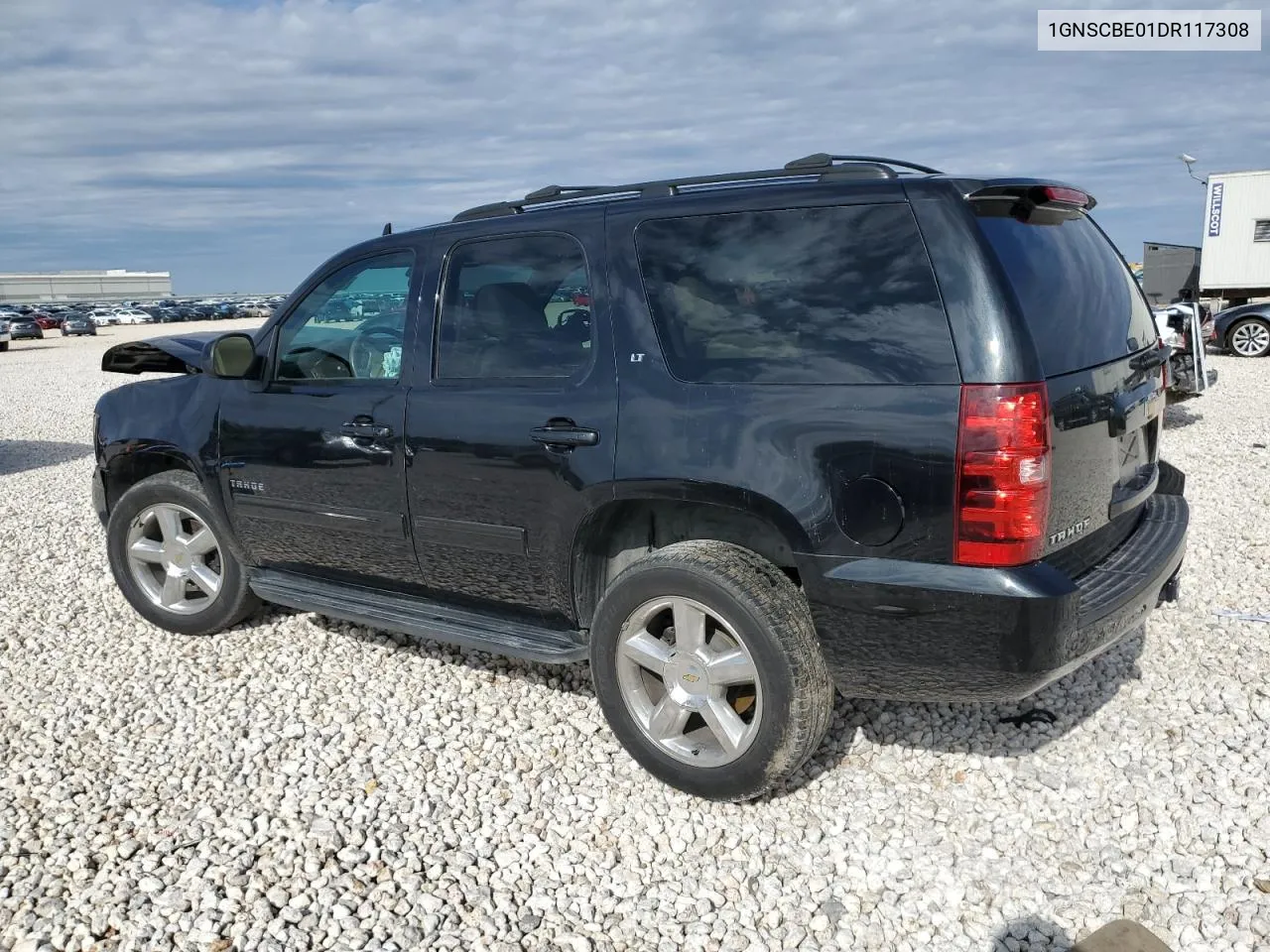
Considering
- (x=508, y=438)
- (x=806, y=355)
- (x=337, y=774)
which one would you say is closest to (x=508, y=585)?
(x=508, y=438)

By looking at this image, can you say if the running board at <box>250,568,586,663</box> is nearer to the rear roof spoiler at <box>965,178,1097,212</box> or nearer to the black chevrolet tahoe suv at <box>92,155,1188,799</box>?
the black chevrolet tahoe suv at <box>92,155,1188,799</box>

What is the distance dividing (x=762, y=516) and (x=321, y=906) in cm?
168

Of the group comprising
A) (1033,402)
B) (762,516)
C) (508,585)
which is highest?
(1033,402)

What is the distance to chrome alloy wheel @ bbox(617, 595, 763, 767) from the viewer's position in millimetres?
3234

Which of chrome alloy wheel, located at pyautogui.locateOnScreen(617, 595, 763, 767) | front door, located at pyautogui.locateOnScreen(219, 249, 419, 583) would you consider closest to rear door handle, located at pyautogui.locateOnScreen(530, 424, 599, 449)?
chrome alloy wheel, located at pyautogui.locateOnScreen(617, 595, 763, 767)

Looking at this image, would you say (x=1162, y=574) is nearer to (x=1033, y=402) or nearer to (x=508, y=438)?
(x=1033, y=402)

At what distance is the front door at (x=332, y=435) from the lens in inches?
157

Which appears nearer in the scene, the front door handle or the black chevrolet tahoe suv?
the black chevrolet tahoe suv

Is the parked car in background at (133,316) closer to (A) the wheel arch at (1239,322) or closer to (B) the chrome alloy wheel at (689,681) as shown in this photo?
(A) the wheel arch at (1239,322)

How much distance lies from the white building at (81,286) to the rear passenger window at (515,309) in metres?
171

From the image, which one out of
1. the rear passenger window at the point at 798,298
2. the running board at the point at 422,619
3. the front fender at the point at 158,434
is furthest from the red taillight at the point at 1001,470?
the front fender at the point at 158,434

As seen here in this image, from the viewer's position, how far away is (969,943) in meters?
2.69

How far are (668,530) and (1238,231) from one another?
2809 cm

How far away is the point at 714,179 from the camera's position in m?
3.47
